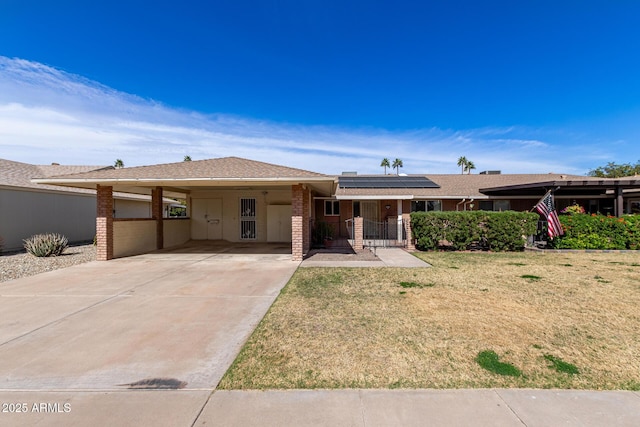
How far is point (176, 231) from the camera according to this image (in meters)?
15.3

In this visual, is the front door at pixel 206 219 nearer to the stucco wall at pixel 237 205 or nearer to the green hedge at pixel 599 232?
the stucco wall at pixel 237 205

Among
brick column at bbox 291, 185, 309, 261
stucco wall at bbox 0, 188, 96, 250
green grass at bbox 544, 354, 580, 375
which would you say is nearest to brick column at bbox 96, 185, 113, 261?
stucco wall at bbox 0, 188, 96, 250

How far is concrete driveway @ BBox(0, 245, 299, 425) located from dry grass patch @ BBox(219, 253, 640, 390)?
0.45m

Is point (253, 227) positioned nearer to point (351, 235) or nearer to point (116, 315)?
point (351, 235)

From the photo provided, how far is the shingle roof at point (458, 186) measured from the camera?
54.9ft

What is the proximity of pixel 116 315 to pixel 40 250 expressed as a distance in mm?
9072

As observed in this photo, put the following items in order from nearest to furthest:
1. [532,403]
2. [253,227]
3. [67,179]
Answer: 1. [532,403]
2. [67,179]
3. [253,227]

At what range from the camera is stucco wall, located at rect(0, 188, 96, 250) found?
42.3 feet

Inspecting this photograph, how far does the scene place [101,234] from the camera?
10.6 meters

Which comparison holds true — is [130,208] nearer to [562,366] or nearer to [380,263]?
[380,263]

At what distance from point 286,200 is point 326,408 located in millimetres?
14027

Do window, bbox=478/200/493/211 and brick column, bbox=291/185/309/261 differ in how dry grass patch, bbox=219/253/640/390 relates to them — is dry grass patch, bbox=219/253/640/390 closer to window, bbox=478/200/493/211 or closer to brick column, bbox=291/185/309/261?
brick column, bbox=291/185/309/261

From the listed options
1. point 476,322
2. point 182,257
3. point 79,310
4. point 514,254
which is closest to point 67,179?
point 182,257

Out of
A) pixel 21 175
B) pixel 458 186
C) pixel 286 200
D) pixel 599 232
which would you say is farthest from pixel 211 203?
pixel 599 232
